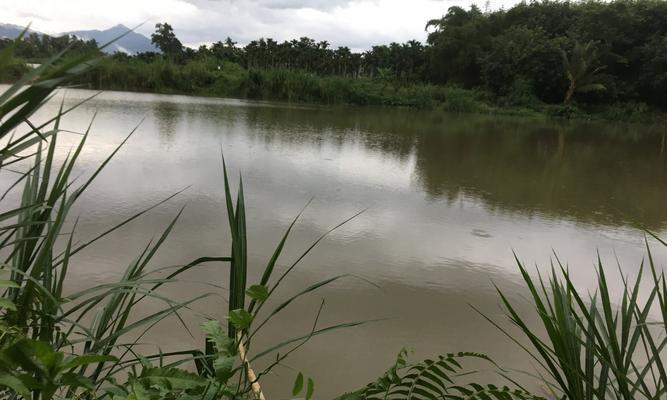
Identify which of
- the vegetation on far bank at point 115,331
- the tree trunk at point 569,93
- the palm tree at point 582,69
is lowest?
the vegetation on far bank at point 115,331

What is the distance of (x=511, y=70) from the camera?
1817 cm

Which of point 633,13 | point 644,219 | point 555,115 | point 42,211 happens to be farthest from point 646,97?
point 42,211

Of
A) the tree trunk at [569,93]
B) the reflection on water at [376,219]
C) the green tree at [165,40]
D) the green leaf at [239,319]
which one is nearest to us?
the green leaf at [239,319]

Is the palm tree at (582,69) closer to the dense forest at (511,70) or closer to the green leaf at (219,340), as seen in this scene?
the dense forest at (511,70)

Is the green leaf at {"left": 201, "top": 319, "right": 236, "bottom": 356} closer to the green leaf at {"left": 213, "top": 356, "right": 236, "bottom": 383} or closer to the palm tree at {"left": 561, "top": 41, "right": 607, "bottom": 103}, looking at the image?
the green leaf at {"left": 213, "top": 356, "right": 236, "bottom": 383}

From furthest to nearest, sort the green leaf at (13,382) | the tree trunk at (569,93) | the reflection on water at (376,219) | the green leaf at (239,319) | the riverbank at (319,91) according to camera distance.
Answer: the tree trunk at (569,93), the riverbank at (319,91), the reflection on water at (376,219), the green leaf at (239,319), the green leaf at (13,382)

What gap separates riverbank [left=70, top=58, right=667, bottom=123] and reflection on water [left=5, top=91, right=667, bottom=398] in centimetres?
881

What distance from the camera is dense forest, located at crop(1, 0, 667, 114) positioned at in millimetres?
15906

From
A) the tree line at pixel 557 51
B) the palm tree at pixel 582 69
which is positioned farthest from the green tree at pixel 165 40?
the palm tree at pixel 582 69

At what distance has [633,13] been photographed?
17719mm

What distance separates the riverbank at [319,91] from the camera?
15.5 meters

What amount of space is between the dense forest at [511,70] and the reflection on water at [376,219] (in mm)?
9370

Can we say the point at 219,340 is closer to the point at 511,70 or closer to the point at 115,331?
the point at 115,331

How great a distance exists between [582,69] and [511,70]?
2627mm
